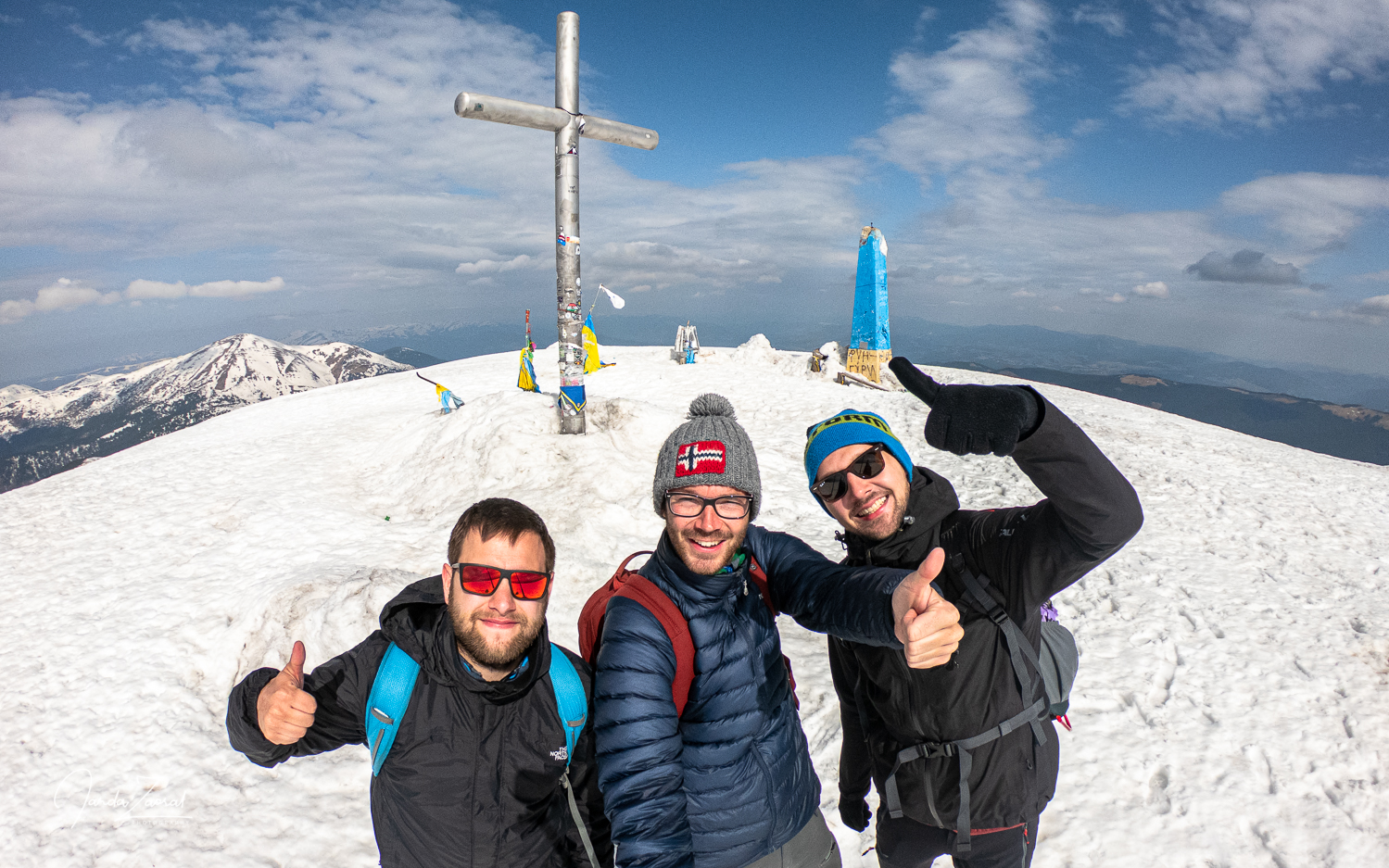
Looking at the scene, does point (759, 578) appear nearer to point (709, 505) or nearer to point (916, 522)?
point (709, 505)

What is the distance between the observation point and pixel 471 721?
2.39 metres

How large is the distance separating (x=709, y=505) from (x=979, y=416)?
3.80 feet

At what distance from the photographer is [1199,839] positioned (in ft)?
13.0

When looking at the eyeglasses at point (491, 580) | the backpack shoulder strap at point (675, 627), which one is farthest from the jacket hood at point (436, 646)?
the backpack shoulder strap at point (675, 627)

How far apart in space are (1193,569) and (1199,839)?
17.6 feet

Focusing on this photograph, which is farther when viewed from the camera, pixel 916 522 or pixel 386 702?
pixel 916 522

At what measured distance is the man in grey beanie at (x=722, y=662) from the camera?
1.95 meters

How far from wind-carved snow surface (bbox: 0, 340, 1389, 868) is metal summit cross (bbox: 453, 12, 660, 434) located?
1.20 meters

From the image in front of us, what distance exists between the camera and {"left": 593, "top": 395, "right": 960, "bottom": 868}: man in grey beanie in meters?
1.95

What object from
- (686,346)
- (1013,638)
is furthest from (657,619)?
(686,346)

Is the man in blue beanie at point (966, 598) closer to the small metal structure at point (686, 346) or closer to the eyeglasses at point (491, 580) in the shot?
the eyeglasses at point (491, 580)

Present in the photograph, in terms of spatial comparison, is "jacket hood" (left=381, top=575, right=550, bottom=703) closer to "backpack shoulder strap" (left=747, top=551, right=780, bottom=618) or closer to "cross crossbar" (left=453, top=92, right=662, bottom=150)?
"backpack shoulder strap" (left=747, top=551, right=780, bottom=618)

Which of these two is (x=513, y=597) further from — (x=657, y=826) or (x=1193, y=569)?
(x=1193, y=569)
